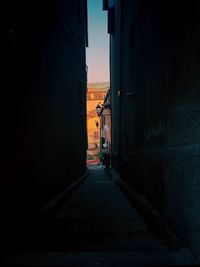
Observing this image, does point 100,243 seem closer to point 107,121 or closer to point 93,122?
point 107,121

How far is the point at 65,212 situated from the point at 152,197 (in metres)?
1.49

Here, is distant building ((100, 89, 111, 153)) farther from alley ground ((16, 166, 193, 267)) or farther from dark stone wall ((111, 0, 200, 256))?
alley ground ((16, 166, 193, 267))

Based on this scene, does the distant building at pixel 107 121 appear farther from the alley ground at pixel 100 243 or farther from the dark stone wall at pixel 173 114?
the alley ground at pixel 100 243

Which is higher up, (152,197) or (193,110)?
(193,110)

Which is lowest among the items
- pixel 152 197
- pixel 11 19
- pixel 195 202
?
pixel 152 197

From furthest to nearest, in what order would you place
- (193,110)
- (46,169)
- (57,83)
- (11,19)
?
(57,83), (46,169), (11,19), (193,110)

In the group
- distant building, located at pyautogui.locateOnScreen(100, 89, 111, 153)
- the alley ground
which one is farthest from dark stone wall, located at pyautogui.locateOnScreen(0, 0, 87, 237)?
distant building, located at pyautogui.locateOnScreen(100, 89, 111, 153)

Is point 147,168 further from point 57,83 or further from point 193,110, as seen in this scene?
point 57,83

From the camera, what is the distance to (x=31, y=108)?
198 inches

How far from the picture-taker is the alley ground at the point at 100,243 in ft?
9.78

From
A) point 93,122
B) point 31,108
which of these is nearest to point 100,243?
point 31,108

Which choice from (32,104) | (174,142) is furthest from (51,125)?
(174,142)

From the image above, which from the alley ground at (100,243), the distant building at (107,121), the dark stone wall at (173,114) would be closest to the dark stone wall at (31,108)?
the alley ground at (100,243)

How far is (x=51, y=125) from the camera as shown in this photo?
6766 millimetres
